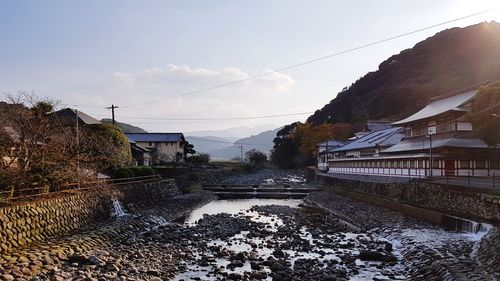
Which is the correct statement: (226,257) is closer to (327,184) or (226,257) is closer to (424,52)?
(327,184)

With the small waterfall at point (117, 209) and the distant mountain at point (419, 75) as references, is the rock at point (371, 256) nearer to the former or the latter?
the small waterfall at point (117, 209)

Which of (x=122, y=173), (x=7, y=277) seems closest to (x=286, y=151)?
(x=122, y=173)

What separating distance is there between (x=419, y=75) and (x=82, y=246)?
111m

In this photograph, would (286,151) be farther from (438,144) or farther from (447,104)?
(438,144)

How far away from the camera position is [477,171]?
90.9ft

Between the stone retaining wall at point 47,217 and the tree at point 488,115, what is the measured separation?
1871 cm

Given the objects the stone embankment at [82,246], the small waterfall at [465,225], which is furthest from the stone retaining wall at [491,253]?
the stone embankment at [82,246]

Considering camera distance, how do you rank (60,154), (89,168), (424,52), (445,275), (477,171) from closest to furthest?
(445,275) → (60,154) → (89,168) → (477,171) → (424,52)

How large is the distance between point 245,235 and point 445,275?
1106 cm

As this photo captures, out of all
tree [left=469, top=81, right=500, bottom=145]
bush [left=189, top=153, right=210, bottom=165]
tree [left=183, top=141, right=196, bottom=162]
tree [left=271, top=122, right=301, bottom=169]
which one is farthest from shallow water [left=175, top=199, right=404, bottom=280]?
tree [left=271, top=122, right=301, bottom=169]

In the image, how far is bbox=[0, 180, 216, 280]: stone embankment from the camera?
38.7 ft

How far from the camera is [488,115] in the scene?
678 inches

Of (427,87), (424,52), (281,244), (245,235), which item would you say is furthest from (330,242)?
(424,52)

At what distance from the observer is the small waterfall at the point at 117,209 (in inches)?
912
